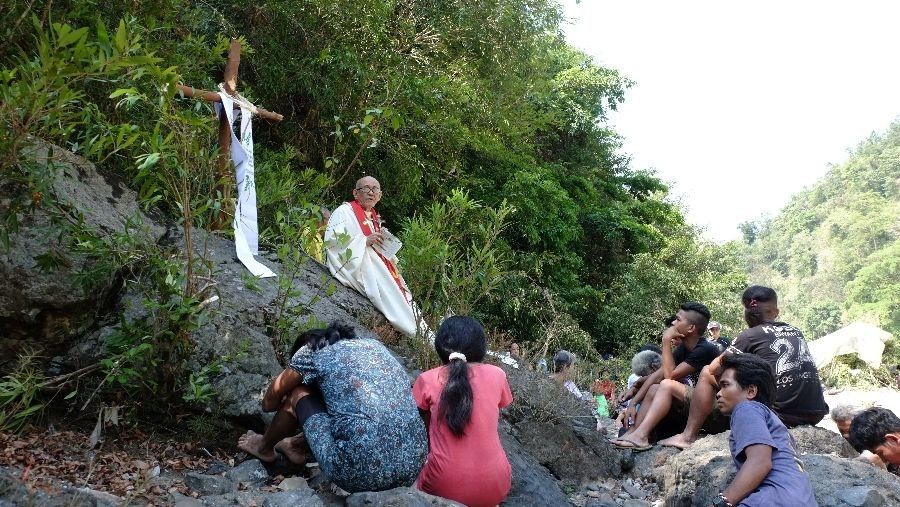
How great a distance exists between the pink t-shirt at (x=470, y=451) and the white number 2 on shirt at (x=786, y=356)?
234 centimetres

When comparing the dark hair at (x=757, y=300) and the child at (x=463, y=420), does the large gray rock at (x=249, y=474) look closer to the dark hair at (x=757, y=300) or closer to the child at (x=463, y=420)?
the child at (x=463, y=420)

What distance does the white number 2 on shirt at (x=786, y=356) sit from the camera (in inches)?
204

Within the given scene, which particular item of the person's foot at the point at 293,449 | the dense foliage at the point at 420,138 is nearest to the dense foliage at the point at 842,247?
the dense foliage at the point at 420,138

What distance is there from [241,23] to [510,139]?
24.1 ft

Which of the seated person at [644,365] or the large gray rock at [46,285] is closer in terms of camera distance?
the large gray rock at [46,285]

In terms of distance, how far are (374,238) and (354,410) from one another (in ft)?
11.4

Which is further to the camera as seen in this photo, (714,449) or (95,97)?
(95,97)

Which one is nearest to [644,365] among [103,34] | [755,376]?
[755,376]

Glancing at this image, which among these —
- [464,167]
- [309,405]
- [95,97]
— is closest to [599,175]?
[464,167]

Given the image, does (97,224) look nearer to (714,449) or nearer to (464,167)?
(714,449)

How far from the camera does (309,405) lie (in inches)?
147

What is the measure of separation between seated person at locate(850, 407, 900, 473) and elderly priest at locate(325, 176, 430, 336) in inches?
140

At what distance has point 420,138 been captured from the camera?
11250 millimetres

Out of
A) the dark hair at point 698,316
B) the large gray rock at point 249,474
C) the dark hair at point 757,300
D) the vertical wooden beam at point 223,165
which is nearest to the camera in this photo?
the large gray rock at point 249,474
